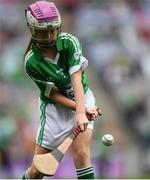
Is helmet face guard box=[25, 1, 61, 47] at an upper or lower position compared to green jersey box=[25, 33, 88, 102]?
upper

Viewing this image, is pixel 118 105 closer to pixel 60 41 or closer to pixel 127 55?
pixel 127 55

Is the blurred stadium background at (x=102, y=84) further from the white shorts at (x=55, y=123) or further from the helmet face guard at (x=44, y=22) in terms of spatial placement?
the helmet face guard at (x=44, y=22)

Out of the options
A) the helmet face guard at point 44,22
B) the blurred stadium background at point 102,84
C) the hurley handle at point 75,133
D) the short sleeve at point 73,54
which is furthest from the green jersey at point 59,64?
the blurred stadium background at point 102,84

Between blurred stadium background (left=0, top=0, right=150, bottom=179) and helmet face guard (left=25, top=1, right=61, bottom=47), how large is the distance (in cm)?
540

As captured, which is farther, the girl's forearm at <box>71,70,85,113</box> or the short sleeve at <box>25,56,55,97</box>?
the short sleeve at <box>25,56,55,97</box>

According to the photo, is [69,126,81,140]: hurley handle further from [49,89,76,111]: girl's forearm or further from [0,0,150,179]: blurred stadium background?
[0,0,150,179]: blurred stadium background

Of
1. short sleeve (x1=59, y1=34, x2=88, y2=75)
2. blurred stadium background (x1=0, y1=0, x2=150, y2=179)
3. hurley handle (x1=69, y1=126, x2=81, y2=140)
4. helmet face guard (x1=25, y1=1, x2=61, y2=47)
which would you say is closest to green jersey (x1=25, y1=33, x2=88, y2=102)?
short sleeve (x1=59, y1=34, x2=88, y2=75)

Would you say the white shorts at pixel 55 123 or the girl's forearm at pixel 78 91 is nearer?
the girl's forearm at pixel 78 91

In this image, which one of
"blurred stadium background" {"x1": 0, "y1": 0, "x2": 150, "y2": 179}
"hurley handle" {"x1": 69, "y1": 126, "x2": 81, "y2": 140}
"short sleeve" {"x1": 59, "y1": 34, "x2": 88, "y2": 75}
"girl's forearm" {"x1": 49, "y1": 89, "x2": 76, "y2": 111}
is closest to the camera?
"hurley handle" {"x1": 69, "y1": 126, "x2": 81, "y2": 140}

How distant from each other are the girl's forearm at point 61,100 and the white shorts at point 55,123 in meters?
0.18

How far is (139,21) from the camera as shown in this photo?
16438mm

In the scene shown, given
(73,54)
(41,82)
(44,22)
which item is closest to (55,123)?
(41,82)

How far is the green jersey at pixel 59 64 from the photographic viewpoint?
25.2 ft

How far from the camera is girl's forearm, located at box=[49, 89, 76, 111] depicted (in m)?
7.76
